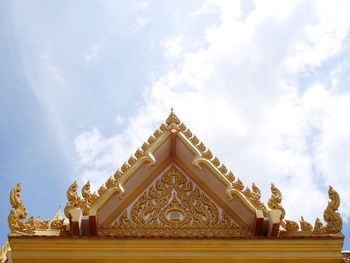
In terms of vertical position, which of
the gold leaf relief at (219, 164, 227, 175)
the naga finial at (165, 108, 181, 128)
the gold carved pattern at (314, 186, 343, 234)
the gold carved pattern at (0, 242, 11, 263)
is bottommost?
the gold carved pattern at (0, 242, 11, 263)

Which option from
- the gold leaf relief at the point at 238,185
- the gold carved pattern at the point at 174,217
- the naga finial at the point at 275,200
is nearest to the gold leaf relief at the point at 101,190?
the gold carved pattern at the point at 174,217

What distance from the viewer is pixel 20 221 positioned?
5.86m

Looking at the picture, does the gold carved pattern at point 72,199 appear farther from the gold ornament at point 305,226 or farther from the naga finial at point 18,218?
the gold ornament at point 305,226

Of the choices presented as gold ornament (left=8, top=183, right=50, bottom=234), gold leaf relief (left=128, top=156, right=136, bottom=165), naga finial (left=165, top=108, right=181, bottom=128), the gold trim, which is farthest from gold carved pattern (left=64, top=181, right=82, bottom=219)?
naga finial (left=165, top=108, right=181, bottom=128)

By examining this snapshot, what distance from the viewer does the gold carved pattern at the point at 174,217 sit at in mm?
6359

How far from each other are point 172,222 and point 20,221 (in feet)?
7.61

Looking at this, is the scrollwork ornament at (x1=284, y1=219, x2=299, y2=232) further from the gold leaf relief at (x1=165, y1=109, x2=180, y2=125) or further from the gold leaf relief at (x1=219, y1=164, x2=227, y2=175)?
the gold leaf relief at (x1=165, y1=109, x2=180, y2=125)

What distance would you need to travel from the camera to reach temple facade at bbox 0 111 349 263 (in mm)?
5809

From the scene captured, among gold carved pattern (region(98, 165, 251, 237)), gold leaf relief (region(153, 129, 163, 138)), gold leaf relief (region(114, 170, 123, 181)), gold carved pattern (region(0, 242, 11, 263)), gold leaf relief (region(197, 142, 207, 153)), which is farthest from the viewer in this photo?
gold leaf relief (region(153, 129, 163, 138))

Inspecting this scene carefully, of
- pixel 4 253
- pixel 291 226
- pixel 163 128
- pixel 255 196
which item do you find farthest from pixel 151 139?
pixel 4 253

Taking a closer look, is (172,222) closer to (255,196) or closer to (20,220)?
(255,196)

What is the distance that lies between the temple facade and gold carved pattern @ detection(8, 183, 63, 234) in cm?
1

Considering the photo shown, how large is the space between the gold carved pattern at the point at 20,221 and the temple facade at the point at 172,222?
0.01 metres

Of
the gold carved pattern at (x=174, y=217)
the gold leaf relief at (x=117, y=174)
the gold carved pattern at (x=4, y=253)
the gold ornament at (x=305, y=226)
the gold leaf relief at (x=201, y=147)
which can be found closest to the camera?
the gold ornament at (x=305, y=226)
